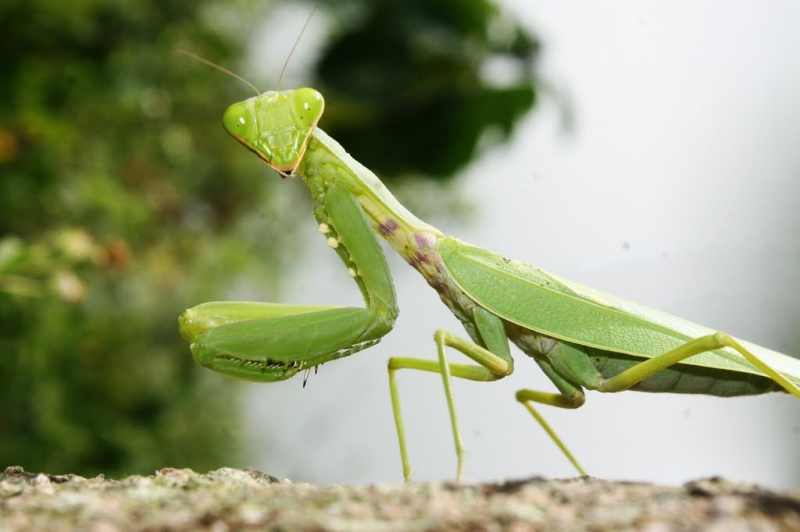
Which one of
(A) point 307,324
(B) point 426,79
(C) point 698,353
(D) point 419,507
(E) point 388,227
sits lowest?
(D) point 419,507

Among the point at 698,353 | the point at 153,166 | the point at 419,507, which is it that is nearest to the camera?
the point at 419,507

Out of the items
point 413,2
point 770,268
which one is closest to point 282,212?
point 413,2

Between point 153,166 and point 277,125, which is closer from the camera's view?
point 277,125

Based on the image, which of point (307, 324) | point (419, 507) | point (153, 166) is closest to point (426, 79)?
point (153, 166)

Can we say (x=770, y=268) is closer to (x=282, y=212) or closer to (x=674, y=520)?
(x=674, y=520)

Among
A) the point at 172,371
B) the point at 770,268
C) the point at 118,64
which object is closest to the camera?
the point at 770,268

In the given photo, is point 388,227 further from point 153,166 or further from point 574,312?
point 153,166

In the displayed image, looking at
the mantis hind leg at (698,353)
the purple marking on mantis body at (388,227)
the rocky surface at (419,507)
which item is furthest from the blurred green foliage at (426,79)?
the rocky surface at (419,507)
